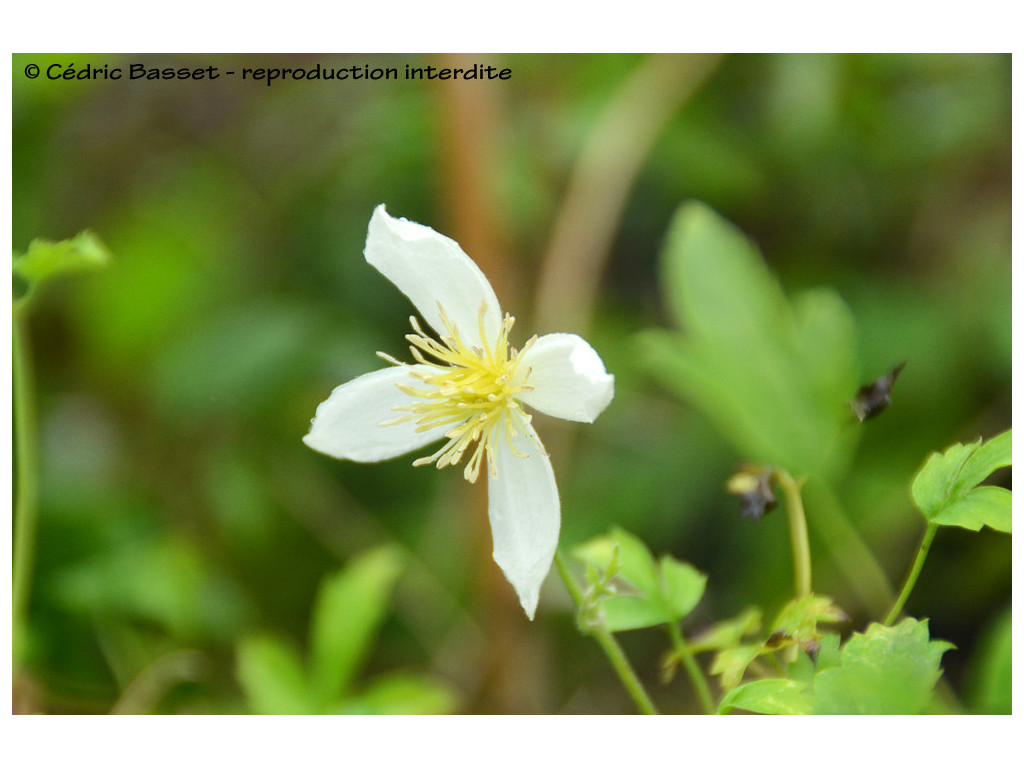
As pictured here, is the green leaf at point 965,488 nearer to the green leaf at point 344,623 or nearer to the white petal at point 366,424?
the white petal at point 366,424

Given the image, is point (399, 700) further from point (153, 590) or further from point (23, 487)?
point (23, 487)

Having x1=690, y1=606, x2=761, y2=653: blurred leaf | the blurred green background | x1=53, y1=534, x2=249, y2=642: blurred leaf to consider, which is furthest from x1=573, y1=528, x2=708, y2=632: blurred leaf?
x1=53, y1=534, x2=249, y2=642: blurred leaf

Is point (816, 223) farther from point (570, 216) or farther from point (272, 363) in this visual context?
point (272, 363)

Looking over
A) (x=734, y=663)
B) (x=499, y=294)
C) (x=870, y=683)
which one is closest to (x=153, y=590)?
(x=499, y=294)

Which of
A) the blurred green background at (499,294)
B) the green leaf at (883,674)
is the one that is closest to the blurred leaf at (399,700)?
the blurred green background at (499,294)

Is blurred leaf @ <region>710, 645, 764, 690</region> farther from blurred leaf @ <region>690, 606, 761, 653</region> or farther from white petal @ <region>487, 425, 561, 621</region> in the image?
white petal @ <region>487, 425, 561, 621</region>
